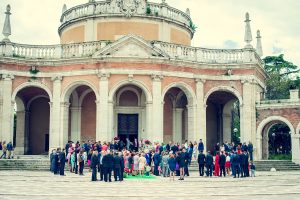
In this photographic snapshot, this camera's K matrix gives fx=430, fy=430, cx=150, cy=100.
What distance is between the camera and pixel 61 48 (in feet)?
90.9

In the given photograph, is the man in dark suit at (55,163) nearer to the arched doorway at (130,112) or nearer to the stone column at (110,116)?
the stone column at (110,116)

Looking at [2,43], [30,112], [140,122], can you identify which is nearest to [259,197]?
[140,122]

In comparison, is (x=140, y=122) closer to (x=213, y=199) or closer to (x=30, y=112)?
(x=30, y=112)

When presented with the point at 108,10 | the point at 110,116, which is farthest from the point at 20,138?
the point at 108,10

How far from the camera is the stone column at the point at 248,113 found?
27703 mm

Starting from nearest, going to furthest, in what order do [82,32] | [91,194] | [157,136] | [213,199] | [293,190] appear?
[213,199]
[91,194]
[293,190]
[157,136]
[82,32]

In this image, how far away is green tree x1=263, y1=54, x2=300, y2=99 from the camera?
48.5 metres

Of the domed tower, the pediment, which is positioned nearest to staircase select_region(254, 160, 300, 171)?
the pediment

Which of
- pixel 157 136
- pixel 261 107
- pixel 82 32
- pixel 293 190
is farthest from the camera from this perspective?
pixel 82 32

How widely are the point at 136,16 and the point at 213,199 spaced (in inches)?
774

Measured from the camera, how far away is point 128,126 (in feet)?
94.3

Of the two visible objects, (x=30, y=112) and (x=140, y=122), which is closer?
(x=140, y=122)

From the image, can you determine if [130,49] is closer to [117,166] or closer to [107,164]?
[117,166]

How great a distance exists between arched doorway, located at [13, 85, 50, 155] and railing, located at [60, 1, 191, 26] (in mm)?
6206
